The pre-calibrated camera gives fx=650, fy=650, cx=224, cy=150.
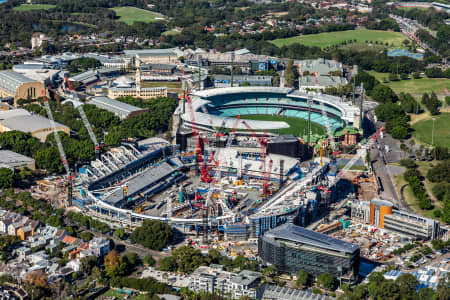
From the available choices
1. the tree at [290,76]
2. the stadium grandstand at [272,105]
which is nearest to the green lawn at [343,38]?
the tree at [290,76]

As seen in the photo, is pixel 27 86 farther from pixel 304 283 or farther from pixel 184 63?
pixel 304 283

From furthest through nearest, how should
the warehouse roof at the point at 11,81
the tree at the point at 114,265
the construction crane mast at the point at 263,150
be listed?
the warehouse roof at the point at 11,81 → the construction crane mast at the point at 263,150 → the tree at the point at 114,265

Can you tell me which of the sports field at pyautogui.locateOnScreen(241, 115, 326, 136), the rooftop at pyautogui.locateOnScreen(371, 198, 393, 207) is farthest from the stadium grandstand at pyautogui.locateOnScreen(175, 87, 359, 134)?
the rooftop at pyautogui.locateOnScreen(371, 198, 393, 207)

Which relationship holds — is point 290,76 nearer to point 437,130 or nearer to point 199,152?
point 437,130

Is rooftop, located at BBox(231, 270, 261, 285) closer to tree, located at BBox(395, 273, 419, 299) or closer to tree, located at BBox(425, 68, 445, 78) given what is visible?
tree, located at BBox(395, 273, 419, 299)

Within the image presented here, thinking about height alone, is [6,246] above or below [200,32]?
below

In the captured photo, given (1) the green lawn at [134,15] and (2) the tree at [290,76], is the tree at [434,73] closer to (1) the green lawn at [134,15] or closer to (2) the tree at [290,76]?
(2) the tree at [290,76]

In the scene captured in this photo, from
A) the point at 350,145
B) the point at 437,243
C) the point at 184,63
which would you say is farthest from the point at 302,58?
the point at 437,243
